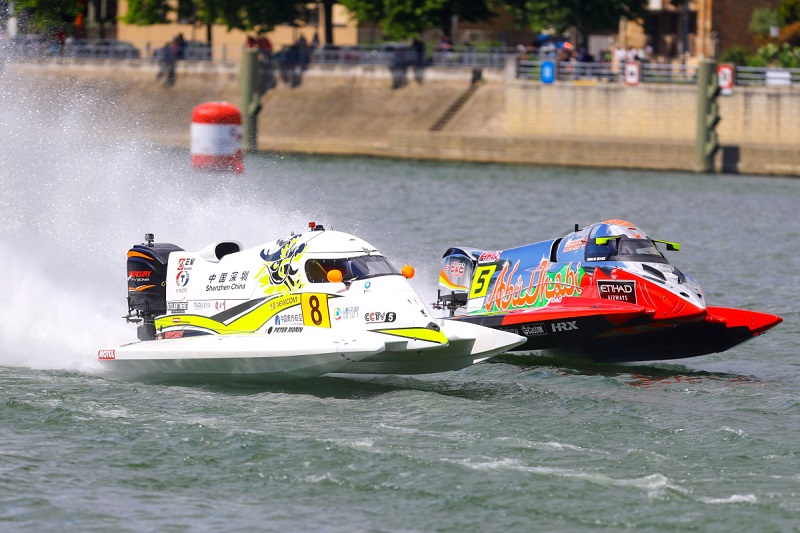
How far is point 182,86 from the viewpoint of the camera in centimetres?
5969

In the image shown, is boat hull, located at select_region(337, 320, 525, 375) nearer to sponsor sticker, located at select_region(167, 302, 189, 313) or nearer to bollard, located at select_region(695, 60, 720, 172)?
sponsor sticker, located at select_region(167, 302, 189, 313)

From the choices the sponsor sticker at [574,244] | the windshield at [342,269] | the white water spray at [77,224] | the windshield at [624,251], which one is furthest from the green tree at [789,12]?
the windshield at [342,269]

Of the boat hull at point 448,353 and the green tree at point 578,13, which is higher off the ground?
the green tree at point 578,13

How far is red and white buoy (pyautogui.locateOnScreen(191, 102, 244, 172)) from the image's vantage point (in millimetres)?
30391

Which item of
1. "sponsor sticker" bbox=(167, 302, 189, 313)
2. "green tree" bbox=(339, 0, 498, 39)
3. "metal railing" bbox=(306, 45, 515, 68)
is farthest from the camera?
"green tree" bbox=(339, 0, 498, 39)

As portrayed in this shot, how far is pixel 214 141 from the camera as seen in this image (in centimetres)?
3052

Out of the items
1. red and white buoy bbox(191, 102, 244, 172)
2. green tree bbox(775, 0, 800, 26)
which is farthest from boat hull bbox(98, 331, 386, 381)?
green tree bbox(775, 0, 800, 26)

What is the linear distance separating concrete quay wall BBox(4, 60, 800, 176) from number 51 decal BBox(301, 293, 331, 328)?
28.4 metres

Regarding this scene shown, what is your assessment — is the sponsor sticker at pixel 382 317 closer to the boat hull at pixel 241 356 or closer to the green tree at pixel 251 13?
the boat hull at pixel 241 356

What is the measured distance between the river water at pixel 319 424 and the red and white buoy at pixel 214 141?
521cm

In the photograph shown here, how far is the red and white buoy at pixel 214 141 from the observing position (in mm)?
30391

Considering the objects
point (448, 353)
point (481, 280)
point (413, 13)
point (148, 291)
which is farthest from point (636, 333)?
point (413, 13)

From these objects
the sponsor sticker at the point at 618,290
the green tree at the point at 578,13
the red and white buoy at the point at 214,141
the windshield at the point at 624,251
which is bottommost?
Answer: the sponsor sticker at the point at 618,290

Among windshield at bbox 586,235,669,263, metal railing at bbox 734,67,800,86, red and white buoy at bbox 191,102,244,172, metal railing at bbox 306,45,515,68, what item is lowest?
windshield at bbox 586,235,669,263
